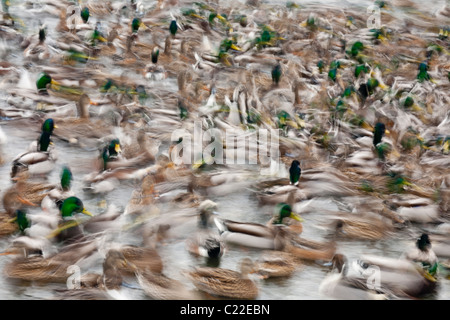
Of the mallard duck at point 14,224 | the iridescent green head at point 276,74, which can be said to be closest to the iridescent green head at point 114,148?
the mallard duck at point 14,224

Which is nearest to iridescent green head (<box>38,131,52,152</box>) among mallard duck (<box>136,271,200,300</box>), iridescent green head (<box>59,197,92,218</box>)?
iridescent green head (<box>59,197,92,218</box>)

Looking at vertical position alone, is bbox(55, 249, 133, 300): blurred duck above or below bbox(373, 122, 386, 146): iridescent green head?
below

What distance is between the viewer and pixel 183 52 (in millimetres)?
9805

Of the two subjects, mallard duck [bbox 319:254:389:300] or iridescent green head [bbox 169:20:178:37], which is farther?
iridescent green head [bbox 169:20:178:37]

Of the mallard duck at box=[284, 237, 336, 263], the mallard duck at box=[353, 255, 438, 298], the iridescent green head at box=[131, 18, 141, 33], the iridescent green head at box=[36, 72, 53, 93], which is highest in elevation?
the iridescent green head at box=[131, 18, 141, 33]

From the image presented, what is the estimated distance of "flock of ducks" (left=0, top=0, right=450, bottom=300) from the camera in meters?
5.18

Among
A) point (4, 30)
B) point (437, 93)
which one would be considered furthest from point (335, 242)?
point (4, 30)

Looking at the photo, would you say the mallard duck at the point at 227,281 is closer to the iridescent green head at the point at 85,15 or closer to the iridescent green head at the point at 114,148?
the iridescent green head at the point at 114,148

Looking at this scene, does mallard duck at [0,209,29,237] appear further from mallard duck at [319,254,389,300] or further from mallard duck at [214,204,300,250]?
mallard duck at [319,254,389,300]

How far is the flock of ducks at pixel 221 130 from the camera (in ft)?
17.0

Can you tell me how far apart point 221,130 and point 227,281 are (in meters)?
2.52

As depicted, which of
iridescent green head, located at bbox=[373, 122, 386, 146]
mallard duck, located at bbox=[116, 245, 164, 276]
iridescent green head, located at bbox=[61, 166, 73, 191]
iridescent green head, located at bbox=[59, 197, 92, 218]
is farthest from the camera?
iridescent green head, located at bbox=[373, 122, 386, 146]

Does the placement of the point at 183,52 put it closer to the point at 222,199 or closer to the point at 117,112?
the point at 117,112
